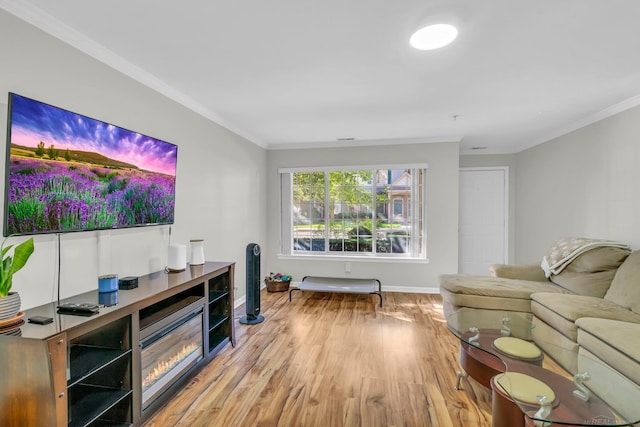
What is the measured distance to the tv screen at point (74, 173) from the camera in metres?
1.48

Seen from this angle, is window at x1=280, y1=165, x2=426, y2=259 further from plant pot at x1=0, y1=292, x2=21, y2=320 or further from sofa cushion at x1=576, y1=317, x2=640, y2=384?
plant pot at x1=0, y1=292, x2=21, y2=320

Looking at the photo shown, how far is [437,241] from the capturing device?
4.57 m

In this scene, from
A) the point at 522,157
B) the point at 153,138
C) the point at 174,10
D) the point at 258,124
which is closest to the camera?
the point at 174,10

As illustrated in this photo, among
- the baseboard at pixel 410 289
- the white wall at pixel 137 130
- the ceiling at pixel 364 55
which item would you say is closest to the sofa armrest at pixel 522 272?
the baseboard at pixel 410 289

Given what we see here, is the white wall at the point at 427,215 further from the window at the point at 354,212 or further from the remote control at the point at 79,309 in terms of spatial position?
the remote control at the point at 79,309

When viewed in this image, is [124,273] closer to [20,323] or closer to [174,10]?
[20,323]

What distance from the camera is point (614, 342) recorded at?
191 centimetres

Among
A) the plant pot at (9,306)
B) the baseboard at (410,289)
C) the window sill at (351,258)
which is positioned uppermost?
the plant pot at (9,306)

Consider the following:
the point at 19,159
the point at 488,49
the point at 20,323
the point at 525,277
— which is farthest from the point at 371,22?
the point at 525,277

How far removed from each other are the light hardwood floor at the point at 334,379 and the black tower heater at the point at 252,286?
0.14 m

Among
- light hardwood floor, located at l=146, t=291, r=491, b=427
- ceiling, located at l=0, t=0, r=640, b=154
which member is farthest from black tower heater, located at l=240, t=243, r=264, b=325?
ceiling, located at l=0, t=0, r=640, b=154

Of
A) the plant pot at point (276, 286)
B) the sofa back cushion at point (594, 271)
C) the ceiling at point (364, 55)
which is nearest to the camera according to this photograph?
the ceiling at point (364, 55)

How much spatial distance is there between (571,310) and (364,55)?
2.49 meters

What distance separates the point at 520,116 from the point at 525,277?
1.83 m
